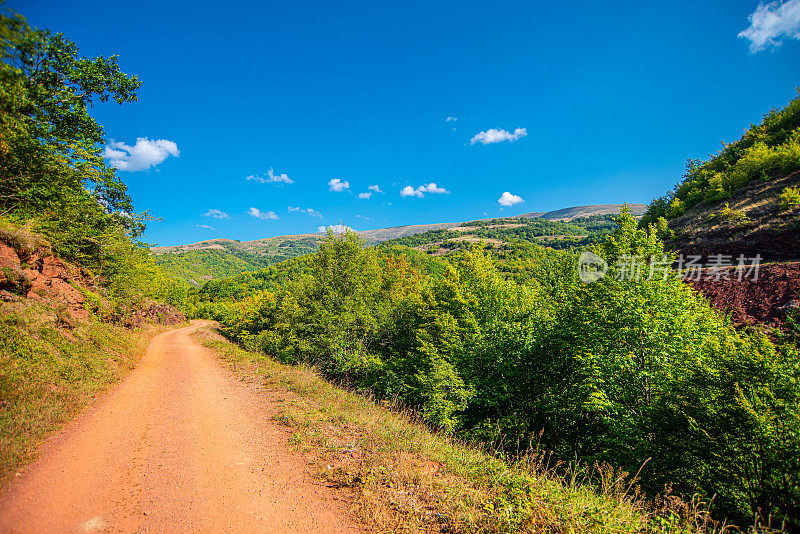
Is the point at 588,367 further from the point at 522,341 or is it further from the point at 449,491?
the point at 449,491

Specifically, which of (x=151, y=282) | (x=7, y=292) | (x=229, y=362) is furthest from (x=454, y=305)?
(x=151, y=282)

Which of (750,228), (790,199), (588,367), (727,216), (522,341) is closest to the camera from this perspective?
(588,367)

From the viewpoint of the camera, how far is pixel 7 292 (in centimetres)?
970

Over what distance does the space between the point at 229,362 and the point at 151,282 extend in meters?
20.4

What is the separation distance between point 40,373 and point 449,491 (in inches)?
436

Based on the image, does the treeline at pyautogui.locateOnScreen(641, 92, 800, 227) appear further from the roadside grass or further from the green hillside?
the roadside grass

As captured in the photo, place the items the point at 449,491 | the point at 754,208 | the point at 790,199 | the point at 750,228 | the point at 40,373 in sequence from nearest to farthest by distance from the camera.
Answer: the point at 449,491 < the point at 40,373 < the point at 790,199 < the point at 750,228 < the point at 754,208

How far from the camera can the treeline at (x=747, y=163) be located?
2714 cm

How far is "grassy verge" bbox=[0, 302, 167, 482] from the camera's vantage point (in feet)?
19.3

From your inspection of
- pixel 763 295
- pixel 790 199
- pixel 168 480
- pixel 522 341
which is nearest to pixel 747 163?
pixel 790 199

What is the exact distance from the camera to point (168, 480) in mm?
5453

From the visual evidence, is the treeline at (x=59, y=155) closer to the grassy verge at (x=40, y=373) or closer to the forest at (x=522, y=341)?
the forest at (x=522, y=341)

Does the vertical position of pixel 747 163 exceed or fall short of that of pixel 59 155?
it exceeds it

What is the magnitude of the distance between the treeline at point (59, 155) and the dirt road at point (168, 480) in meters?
10.5
